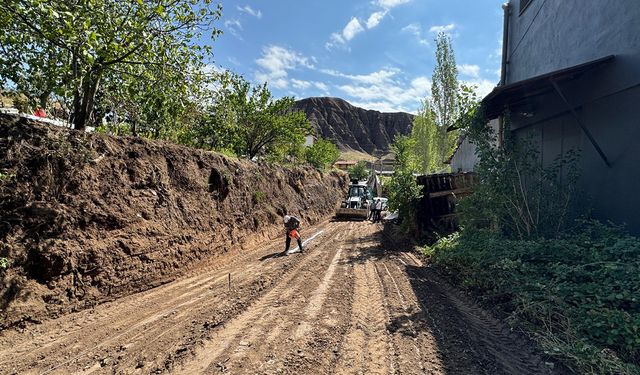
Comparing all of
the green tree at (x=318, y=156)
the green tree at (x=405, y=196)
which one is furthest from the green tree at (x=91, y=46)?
the green tree at (x=318, y=156)

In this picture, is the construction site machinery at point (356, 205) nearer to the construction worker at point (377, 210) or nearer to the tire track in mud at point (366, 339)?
Answer: the construction worker at point (377, 210)

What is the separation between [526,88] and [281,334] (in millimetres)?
6891

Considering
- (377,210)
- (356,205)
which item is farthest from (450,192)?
(356,205)

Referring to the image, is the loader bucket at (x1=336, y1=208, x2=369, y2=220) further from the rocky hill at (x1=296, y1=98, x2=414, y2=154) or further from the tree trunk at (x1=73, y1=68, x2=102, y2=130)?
the rocky hill at (x1=296, y1=98, x2=414, y2=154)

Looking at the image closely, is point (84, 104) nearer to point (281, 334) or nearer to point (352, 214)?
point (281, 334)

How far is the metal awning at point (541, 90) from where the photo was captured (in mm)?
5902

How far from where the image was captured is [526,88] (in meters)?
6.63

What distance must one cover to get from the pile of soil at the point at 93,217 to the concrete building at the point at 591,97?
8.21 metres

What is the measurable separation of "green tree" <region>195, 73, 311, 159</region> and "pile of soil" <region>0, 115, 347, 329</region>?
4182 mm

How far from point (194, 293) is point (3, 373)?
118 inches

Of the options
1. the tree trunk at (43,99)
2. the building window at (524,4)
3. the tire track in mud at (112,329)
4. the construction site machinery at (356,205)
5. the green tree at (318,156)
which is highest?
the building window at (524,4)

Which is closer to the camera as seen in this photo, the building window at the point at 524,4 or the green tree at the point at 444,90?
the building window at the point at 524,4

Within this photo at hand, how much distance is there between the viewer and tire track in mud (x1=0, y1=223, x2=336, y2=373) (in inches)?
151

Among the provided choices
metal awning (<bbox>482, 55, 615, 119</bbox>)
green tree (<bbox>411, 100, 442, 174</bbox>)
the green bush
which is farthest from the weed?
green tree (<bbox>411, 100, 442, 174</bbox>)
